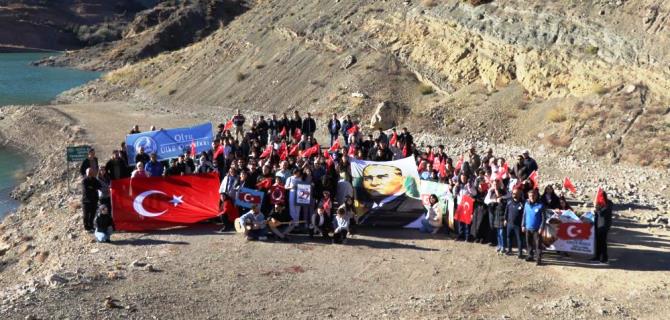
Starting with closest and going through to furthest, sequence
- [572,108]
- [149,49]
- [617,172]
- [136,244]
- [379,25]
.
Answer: [136,244] → [617,172] → [572,108] → [379,25] → [149,49]

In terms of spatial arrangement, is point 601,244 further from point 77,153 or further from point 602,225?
point 77,153

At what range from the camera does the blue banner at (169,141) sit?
18438 millimetres

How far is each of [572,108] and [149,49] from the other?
5637 cm

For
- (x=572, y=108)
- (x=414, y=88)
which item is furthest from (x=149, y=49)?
(x=572, y=108)

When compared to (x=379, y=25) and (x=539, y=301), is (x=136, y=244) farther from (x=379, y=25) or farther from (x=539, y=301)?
(x=379, y=25)

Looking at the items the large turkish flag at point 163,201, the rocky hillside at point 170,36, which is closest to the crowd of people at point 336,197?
the large turkish flag at point 163,201

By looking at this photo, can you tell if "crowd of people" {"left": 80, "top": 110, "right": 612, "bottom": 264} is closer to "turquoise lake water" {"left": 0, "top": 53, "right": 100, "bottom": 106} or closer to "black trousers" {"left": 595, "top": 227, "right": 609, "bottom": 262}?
"black trousers" {"left": 595, "top": 227, "right": 609, "bottom": 262}

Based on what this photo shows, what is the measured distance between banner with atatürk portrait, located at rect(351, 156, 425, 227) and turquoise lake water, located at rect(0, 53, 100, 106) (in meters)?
40.5

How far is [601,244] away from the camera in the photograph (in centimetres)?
1291

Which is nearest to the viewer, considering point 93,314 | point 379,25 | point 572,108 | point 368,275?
point 93,314

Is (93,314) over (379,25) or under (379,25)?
under

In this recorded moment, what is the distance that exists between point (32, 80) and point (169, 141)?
175 ft

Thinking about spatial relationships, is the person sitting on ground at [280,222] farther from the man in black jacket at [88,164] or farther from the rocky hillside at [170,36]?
the rocky hillside at [170,36]

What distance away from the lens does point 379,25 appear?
121ft
